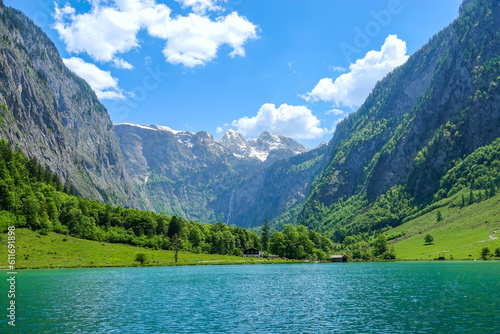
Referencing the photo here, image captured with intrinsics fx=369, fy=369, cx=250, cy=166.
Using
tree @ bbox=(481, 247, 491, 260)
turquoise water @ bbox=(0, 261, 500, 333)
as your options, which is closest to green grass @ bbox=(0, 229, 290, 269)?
turquoise water @ bbox=(0, 261, 500, 333)

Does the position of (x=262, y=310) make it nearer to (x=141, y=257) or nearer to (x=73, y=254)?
(x=141, y=257)

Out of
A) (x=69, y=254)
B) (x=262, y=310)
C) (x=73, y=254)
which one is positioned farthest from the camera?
(x=73, y=254)

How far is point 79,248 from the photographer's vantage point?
157 m

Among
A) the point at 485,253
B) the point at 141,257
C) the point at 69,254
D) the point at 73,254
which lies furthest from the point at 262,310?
the point at 485,253

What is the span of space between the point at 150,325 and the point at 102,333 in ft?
17.4

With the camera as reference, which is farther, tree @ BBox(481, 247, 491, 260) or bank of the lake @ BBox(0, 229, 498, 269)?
→ tree @ BBox(481, 247, 491, 260)

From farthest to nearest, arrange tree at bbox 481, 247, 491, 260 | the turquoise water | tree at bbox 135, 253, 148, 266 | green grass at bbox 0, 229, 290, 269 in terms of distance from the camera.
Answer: tree at bbox 481, 247, 491, 260, tree at bbox 135, 253, 148, 266, green grass at bbox 0, 229, 290, 269, the turquoise water

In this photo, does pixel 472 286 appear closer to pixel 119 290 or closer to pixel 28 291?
pixel 119 290

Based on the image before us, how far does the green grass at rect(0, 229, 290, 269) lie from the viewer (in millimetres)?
132500

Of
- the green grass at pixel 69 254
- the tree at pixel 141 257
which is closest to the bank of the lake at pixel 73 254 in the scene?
the green grass at pixel 69 254

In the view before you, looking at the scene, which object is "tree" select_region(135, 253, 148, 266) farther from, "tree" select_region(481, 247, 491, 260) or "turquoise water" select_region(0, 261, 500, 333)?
"tree" select_region(481, 247, 491, 260)

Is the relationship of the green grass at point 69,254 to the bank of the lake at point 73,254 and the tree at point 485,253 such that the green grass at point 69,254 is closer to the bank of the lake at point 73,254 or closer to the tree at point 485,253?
the bank of the lake at point 73,254

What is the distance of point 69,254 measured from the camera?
148 m

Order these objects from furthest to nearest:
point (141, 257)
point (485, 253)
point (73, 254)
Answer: point (485, 253)
point (141, 257)
point (73, 254)
